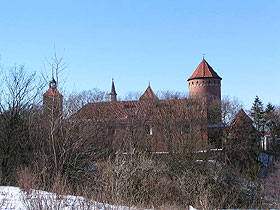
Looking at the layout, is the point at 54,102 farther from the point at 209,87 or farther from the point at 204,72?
the point at 204,72

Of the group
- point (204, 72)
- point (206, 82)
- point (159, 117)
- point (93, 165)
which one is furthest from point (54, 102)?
point (204, 72)

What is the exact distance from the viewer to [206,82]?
2077 inches

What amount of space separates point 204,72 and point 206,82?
68.5 inches

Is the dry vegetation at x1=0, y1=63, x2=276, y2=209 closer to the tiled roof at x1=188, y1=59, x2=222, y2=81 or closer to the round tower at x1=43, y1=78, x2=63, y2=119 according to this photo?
the round tower at x1=43, y1=78, x2=63, y2=119

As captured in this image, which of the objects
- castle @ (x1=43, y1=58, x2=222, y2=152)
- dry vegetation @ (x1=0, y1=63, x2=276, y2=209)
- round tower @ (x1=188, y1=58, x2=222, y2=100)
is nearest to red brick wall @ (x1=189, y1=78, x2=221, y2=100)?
round tower @ (x1=188, y1=58, x2=222, y2=100)

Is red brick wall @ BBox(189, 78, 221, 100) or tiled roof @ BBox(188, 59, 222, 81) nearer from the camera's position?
red brick wall @ BBox(189, 78, 221, 100)

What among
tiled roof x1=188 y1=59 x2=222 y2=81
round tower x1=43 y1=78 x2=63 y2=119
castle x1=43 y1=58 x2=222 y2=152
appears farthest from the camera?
tiled roof x1=188 y1=59 x2=222 y2=81

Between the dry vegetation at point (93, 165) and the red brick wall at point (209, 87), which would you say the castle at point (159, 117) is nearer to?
the dry vegetation at point (93, 165)

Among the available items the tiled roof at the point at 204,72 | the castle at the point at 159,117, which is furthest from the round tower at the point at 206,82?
the castle at the point at 159,117

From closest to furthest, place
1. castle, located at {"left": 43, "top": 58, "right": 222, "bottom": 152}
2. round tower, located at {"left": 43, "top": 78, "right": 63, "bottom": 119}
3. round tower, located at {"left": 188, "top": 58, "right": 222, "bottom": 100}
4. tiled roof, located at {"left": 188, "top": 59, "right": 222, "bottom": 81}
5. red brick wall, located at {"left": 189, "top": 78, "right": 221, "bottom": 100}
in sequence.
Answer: round tower, located at {"left": 43, "top": 78, "right": 63, "bottom": 119}
castle, located at {"left": 43, "top": 58, "right": 222, "bottom": 152}
red brick wall, located at {"left": 189, "top": 78, "right": 221, "bottom": 100}
round tower, located at {"left": 188, "top": 58, "right": 222, "bottom": 100}
tiled roof, located at {"left": 188, "top": 59, "right": 222, "bottom": 81}

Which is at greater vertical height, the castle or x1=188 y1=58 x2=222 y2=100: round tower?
x1=188 y1=58 x2=222 y2=100: round tower

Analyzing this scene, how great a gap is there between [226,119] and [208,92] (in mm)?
17598

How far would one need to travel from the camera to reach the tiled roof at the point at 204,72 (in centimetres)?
5291

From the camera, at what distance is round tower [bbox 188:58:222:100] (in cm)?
5256
